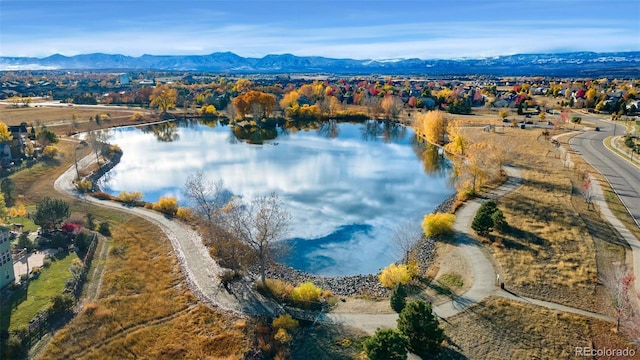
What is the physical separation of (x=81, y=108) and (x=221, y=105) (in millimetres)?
34222

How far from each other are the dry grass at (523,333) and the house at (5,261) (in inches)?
917

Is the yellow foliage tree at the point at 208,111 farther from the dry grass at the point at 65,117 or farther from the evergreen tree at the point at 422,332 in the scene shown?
the evergreen tree at the point at 422,332

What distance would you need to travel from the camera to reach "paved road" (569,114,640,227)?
37.5m

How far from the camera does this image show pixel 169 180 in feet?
163

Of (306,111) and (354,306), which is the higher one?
(306,111)

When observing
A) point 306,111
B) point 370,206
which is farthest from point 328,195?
Answer: point 306,111

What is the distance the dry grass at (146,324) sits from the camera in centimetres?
1923

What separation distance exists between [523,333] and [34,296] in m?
24.8

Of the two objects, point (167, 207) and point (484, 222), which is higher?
point (484, 222)

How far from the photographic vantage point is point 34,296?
22.4m

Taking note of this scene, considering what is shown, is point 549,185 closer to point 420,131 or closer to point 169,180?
point 420,131

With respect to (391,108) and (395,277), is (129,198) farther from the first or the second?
(391,108)

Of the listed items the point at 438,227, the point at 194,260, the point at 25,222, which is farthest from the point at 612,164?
the point at 25,222

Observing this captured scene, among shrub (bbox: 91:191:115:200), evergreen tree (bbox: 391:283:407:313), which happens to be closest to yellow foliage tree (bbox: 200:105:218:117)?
shrub (bbox: 91:191:115:200)
